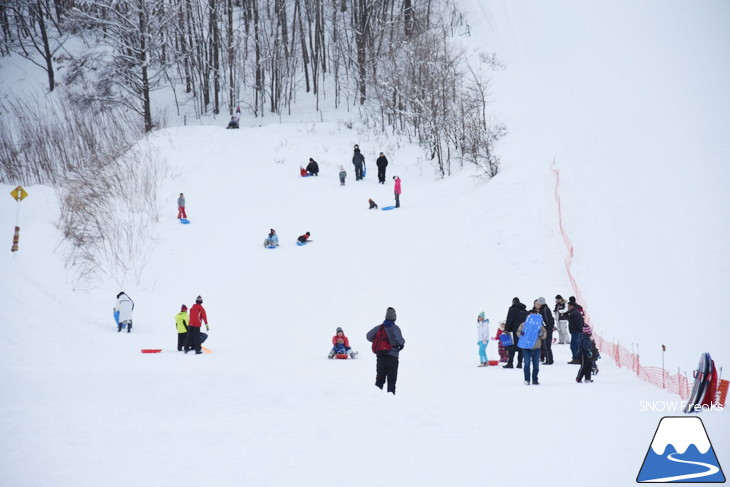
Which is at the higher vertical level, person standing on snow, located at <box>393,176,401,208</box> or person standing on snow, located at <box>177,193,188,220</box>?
person standing on snow, located at <box>393,176,401,208</box>

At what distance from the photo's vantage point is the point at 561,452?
7.58 m

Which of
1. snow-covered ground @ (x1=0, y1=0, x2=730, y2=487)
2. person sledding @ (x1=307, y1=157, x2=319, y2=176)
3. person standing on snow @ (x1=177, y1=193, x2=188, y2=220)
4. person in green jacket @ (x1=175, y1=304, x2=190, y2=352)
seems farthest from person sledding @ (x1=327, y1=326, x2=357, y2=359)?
person sledding @ (x1=307, y1=157, x2=319, y2=176)

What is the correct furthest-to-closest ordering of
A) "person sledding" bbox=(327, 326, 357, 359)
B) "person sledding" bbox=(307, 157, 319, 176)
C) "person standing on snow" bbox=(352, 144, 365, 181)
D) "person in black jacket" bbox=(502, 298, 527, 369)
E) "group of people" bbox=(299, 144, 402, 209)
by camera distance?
"person sledding" bbox=(307, 157, 319, 176) < "person standing on snow" bbox=(352, 144, 365, 181) < "group of people" bbox=(299, 144, 402, 209) < "person sledding" bbox=(327, 326, 357, 359) < "person in black jacket" bbox=(502, 298, 527, 369)

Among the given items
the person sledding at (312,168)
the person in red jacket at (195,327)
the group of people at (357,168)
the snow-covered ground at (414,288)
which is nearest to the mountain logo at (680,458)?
the snow-covered ground at (414,288)

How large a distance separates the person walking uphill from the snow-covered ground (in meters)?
0.61

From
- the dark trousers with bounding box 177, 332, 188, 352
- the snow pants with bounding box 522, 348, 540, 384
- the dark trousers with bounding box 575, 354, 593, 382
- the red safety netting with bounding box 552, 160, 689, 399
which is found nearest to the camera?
the red safety netting with bounding box 552, 160, 689, 399

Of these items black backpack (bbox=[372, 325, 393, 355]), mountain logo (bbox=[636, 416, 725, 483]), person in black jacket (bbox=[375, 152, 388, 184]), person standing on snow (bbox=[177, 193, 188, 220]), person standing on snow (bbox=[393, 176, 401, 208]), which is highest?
person in black jacket (bbox=[375, 152, 388, 184])

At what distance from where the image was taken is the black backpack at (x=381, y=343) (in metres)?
10.6

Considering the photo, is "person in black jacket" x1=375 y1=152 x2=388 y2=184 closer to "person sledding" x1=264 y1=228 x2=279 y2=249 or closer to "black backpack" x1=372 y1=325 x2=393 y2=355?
"person sledding" x1=264 y1=228 x2=279 y2=249

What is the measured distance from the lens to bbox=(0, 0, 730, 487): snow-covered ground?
25.3 feet

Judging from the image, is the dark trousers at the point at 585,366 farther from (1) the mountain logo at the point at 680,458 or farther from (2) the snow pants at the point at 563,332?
(2) the snow pants at the point at 563,332

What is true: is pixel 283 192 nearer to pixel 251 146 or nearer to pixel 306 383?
pixel 251 146

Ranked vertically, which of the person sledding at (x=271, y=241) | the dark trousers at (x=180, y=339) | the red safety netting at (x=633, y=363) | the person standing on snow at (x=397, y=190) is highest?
the person standing on snow at (x=397, y=190)

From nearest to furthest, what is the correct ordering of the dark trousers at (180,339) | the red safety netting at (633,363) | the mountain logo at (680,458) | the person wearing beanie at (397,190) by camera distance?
the mountain logo at (680,458) → the red safety netting at (633,363) → the dark trousers at (180,339) → the person wearing beanie at (397,190)
